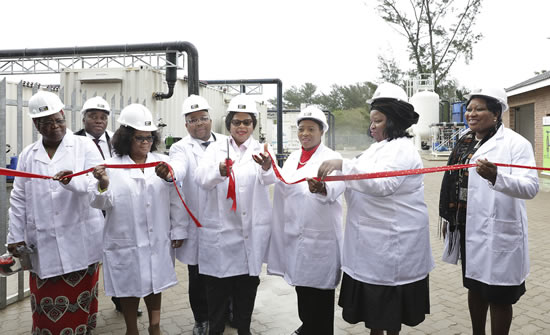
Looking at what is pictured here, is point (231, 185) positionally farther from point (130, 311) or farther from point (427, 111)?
point (427, 111)

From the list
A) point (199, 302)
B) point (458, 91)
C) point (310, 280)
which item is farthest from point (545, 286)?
point (458, 91)

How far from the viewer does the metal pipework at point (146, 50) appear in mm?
10617

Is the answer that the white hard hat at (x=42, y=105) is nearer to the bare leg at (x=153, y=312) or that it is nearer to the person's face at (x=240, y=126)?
the person's face at (x=240, y=126)

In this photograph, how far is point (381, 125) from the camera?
10.4 ft

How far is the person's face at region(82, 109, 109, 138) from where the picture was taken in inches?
194

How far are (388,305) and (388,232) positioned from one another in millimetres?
508

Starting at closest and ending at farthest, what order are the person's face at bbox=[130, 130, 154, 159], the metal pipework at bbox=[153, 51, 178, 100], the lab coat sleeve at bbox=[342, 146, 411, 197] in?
the lab coat sleeve at bbox=[342, 146, 411, 197] → the person's face at bbox=[130, 130, 154, 159] → the metal pipework at bbox=[153, 51, 178, 100]

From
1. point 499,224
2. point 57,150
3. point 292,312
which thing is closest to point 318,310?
point 292,312

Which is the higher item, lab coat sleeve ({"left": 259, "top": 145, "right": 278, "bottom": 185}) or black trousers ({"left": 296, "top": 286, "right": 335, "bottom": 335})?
lab coat sleeve ({"left": 259, "top": 145, "right": 278, "bottom": 185})

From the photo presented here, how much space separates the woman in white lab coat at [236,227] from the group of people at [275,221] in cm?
1

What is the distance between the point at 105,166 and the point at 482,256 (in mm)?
2891

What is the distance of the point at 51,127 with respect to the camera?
11.3 ft

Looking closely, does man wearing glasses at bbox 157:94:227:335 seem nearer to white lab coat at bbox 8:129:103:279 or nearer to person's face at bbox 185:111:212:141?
person's face at bbox 185:111:212:141

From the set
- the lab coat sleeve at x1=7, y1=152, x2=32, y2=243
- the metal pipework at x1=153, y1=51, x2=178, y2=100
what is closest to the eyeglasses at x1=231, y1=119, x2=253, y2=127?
the lab coat sleeve at x1=7, y1=152, x2=32, y2=243
